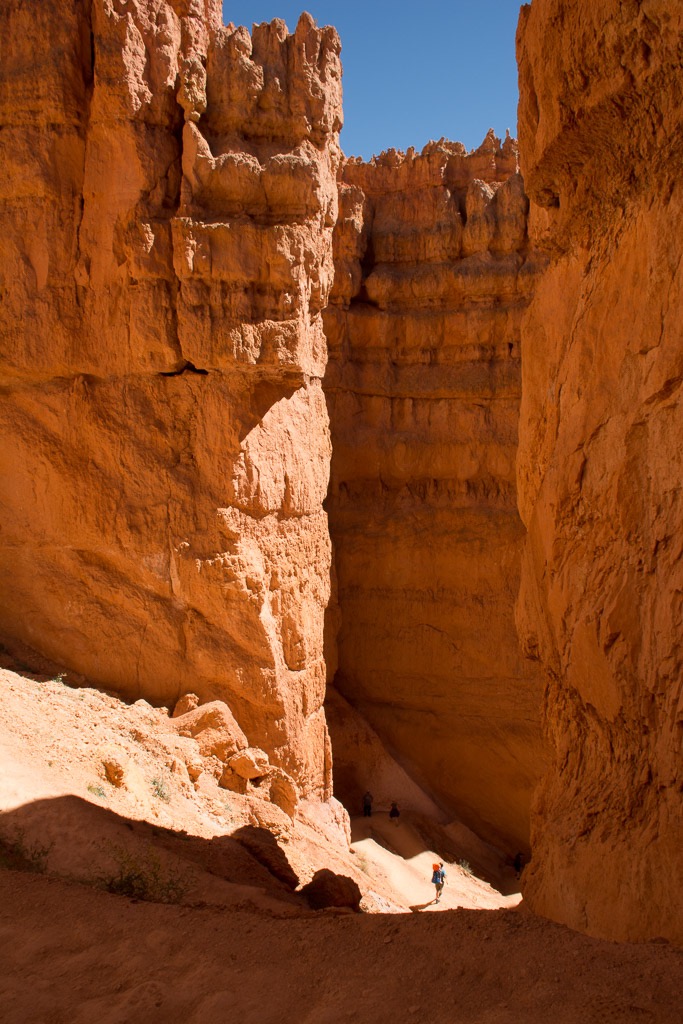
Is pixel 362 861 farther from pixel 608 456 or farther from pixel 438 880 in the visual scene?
pixel 608 456

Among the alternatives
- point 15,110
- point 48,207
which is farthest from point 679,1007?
point 15,110

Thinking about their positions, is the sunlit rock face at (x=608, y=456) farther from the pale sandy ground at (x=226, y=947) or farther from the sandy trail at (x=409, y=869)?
the sandy trail at (x=409, y=869)

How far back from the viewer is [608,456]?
14.1 ft

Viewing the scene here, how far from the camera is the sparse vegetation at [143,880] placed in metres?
4.91

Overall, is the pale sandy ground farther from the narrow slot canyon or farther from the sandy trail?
the sandy trail

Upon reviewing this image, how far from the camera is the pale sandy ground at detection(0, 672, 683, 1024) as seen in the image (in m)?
3.12

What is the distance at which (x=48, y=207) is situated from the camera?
8258 mm

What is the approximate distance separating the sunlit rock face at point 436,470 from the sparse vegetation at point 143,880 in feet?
32.2

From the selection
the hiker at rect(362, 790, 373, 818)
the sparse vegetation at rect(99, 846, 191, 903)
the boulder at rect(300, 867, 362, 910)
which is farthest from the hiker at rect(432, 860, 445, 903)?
the sparse vegetation at rect(99, 846, 191, 903)

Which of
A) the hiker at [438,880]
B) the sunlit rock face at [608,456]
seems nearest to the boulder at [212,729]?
the hiker at [438,880]

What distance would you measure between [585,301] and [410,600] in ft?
35.9

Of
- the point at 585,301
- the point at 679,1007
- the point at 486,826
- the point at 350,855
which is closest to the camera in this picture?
the point at 679,1007

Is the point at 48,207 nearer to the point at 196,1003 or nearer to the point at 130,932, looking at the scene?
the point at 130,932

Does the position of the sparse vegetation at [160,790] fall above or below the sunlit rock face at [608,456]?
below
